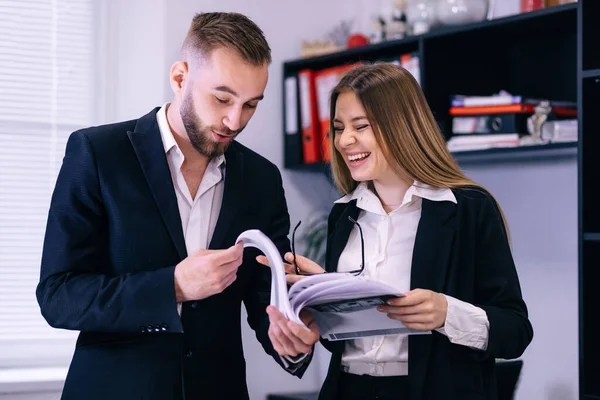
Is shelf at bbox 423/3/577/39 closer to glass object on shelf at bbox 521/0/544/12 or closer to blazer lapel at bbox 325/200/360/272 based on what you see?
glass object on shelf at bbox 521/0/544/12

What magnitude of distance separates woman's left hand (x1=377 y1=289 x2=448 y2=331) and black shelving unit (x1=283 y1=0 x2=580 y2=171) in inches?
48.7

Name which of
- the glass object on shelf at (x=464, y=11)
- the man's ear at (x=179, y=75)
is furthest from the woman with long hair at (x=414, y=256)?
the glass object on shelf at (x=464, y=11)

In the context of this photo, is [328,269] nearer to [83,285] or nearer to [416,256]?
[416,256]

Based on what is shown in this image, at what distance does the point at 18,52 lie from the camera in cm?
299

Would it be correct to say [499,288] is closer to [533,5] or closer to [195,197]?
[195,197]

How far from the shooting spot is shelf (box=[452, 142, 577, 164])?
2.55 metres

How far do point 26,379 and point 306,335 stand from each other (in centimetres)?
155

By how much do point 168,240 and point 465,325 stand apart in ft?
Answer: 2.25

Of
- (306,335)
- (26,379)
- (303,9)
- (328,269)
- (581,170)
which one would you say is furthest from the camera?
(303,9)

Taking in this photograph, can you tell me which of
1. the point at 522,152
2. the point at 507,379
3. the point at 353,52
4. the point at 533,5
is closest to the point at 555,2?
the point at 533,5

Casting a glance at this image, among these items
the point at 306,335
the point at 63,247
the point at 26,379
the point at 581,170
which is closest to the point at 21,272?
the point at 26,379

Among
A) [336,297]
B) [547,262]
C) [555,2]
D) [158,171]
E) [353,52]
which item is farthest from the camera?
[353,52]

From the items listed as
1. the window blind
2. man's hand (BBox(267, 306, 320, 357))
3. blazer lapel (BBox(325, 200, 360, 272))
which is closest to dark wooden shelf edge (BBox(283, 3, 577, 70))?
the window blind
